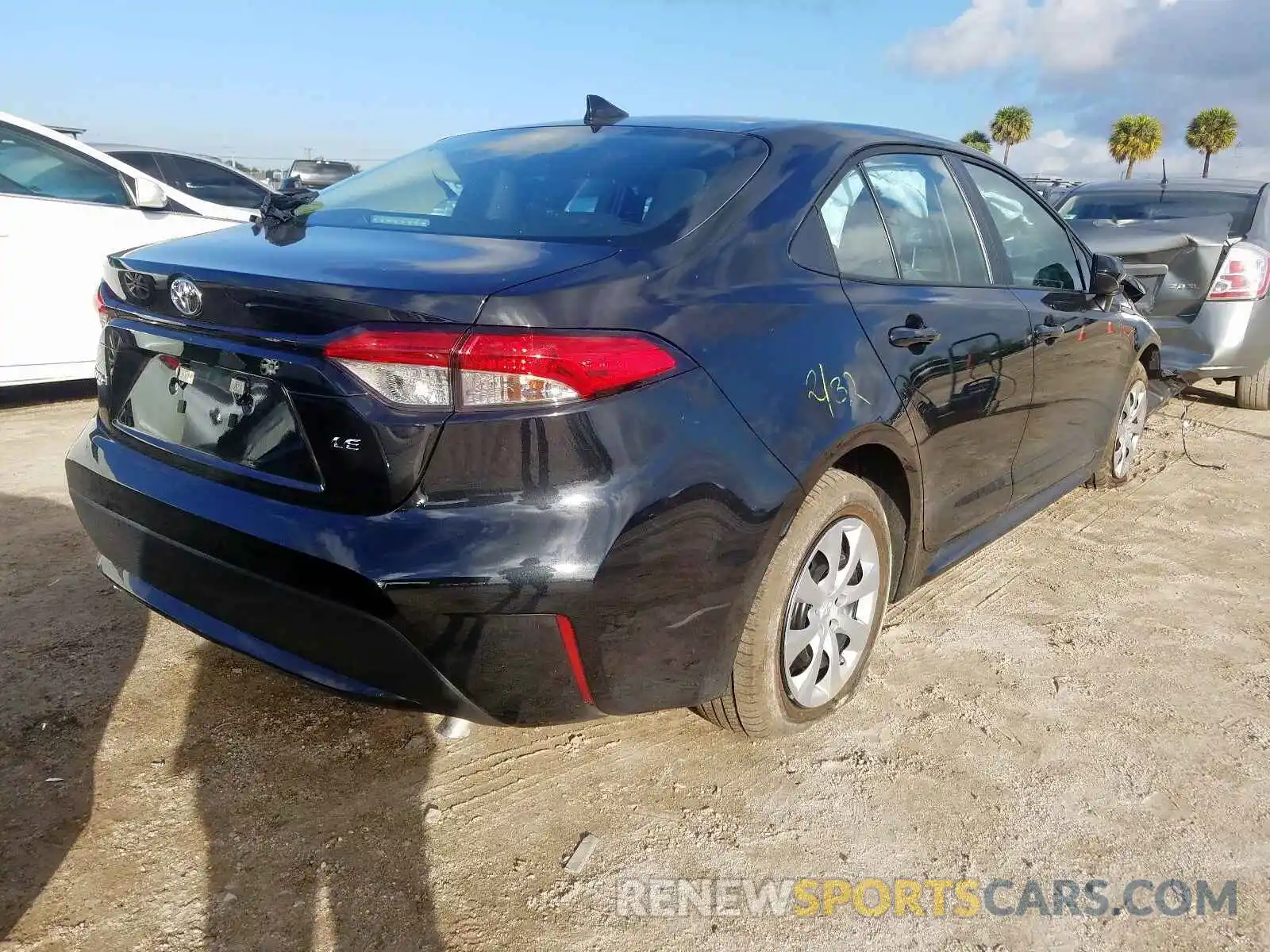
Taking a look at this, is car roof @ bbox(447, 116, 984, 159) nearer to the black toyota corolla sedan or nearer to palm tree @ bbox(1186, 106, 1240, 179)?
the black toyota corolla sedan

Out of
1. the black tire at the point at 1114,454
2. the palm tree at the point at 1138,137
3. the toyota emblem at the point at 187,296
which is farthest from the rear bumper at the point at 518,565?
the palm tree at the point at 1138,137

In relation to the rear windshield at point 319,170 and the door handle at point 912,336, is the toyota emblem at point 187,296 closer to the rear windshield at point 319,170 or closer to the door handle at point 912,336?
the door handle at point 912,336

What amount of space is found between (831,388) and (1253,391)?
582 centimetres

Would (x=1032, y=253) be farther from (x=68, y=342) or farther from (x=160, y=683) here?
(x=68, y=342)

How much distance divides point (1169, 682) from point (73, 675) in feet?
10.5

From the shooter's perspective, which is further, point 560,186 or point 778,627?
point 560,186

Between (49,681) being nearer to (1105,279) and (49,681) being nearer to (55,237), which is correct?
(55,237)

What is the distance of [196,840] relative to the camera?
2039mm

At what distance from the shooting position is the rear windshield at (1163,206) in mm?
6230

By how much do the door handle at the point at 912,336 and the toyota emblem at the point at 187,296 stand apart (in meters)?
1.61

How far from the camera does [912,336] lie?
97.8 inches

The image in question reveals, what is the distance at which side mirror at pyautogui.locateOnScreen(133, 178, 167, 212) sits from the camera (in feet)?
16.3

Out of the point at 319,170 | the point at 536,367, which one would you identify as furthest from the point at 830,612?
the point at 319,170

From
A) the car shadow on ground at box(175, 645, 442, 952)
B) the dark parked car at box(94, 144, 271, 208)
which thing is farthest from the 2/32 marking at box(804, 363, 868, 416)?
the dark parked car at box(94, 144, 271, 208)
